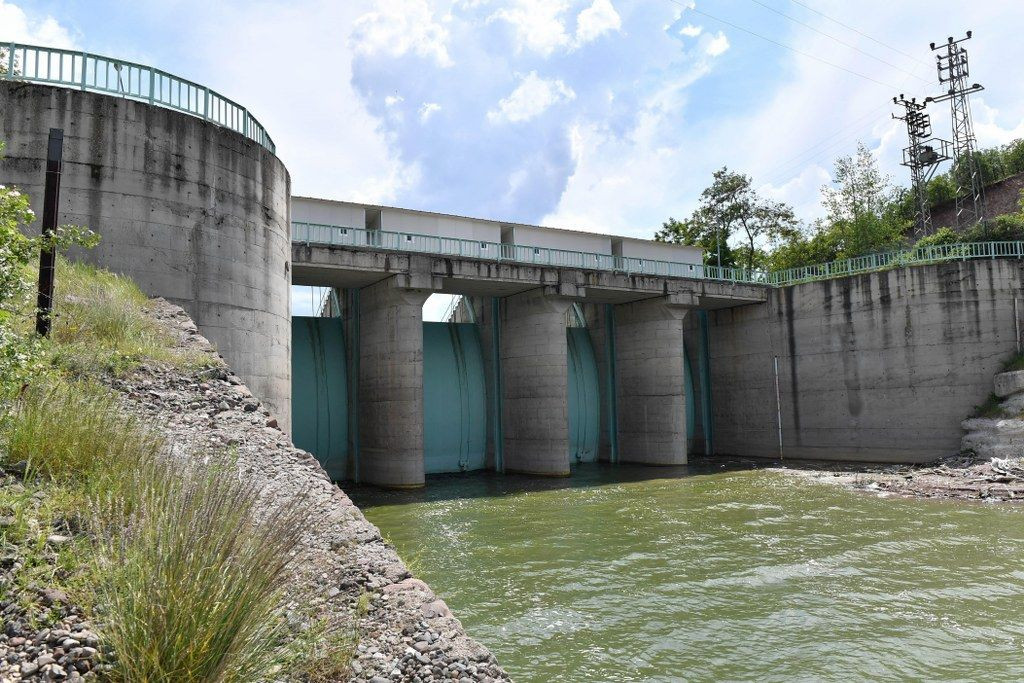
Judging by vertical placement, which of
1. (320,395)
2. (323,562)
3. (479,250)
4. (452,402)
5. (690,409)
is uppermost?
(479,250)

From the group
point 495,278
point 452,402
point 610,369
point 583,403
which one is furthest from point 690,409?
point 495,278

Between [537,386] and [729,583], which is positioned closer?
[729,583]

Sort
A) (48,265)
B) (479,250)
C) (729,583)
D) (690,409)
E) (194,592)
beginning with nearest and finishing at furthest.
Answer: (194,592) → (48,265) → (729,583) → (479,250) → (690,409)

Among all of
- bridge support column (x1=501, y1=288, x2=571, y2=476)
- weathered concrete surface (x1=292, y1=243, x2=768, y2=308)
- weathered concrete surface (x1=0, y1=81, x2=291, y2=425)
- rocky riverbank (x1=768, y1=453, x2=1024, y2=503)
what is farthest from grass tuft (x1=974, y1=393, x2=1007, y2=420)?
weathered concrete surface (x1=0, y1=81, x2=291, y2=425)

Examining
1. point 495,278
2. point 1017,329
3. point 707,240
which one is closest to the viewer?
point 495,278

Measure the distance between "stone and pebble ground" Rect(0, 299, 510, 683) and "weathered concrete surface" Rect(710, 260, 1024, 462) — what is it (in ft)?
90.4

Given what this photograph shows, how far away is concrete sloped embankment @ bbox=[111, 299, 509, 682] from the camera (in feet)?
15.9

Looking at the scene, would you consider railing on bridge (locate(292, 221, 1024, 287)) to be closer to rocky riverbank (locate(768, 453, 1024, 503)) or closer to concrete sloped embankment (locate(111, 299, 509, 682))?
rocky riverbank (locate(768, 453, 1024, 503))

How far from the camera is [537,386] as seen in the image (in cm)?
2800

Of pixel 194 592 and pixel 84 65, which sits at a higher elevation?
pixel 84 65

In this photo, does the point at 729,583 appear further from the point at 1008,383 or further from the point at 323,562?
the point at 1008,383

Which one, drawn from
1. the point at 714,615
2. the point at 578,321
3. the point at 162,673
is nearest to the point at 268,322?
the point at 714,615

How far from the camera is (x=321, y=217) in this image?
2483 centimetres

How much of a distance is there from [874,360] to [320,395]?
2323cm
